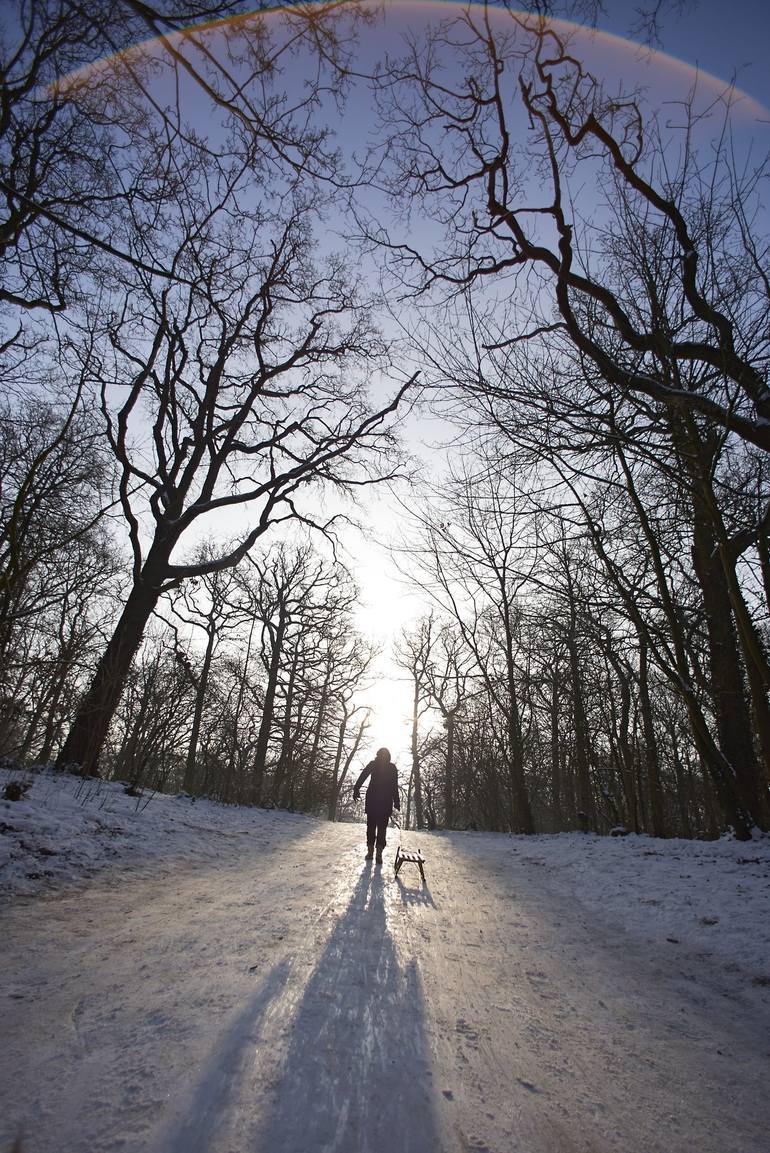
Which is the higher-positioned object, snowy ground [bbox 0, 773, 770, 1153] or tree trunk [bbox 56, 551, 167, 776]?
tree trunk [bbox 56, 551, 167, 776]

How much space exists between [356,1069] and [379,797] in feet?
19.1

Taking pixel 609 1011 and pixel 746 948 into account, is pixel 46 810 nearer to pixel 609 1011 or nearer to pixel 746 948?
pixel 609 1011

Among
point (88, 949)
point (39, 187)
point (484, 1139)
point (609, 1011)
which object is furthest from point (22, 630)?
point (609, 1011)

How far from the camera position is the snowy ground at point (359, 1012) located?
1693 mm

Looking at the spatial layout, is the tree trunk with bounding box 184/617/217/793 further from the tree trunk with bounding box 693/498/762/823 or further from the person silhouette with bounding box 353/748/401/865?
the tree trunk with bounding box 693/498/762/823

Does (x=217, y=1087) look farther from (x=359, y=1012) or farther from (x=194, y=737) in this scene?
(x=194, y=737)

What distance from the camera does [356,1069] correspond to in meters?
1.99

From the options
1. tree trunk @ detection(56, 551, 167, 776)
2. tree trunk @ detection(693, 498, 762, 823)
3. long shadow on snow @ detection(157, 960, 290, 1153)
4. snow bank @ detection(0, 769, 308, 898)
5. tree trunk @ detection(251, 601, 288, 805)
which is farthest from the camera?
tree trunk @ detection(251, 601, 288, 805)

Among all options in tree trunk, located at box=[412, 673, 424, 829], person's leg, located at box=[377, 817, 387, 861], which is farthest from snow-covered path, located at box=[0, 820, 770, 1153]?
tree trunk, located at box=[412, 673, 424, 829]

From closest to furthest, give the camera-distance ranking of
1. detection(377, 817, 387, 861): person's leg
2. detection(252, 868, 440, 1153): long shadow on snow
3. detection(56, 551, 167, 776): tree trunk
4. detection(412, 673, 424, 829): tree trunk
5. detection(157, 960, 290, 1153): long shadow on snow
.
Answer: detection(157, 960, 290, 1153): long shadow on snow, detection(252, 868, 440, 1153): long shadow on snow, detection(377, 817, 387, 861): person's leg, detection(56, 551, 167, 776): tree trunk, detection(412, 673, 424, 829): tree trunk

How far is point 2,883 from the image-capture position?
3.93 metres

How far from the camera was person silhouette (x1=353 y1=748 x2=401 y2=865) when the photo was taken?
751 cm

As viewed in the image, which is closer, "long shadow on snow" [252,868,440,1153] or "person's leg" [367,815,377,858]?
"long shadow on snow" [252,868,440,1153]

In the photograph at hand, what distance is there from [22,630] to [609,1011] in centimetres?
580
